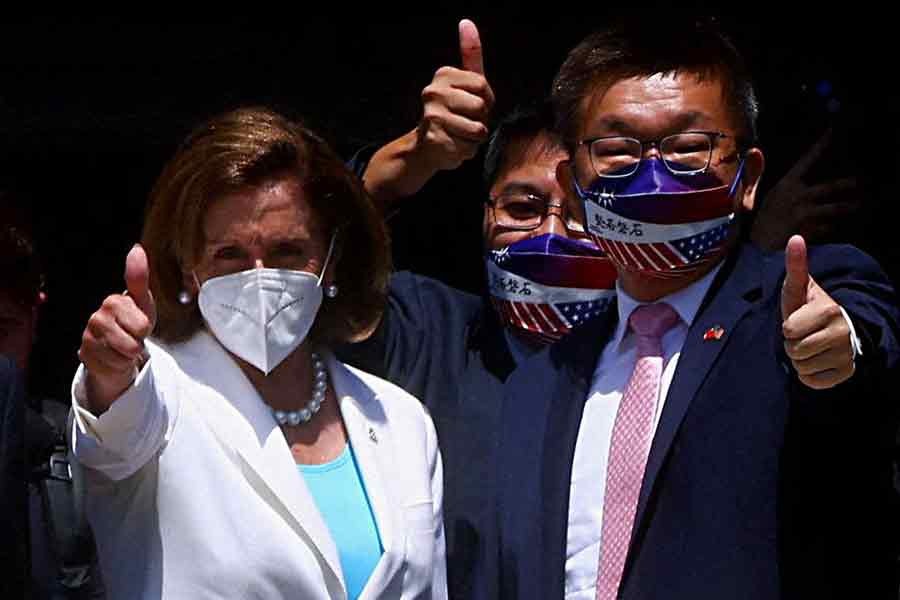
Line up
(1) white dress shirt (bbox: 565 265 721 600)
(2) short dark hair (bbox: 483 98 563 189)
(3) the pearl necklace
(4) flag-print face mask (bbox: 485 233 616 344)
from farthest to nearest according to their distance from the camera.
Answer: (2) short dark hair (bbox: 483 98 563 189) → (4) flag-print face mask (bbox: 485 233 616 344) → (3) the pearl necklace → (1) white dress shirt (bbox: 565 265 721 600)

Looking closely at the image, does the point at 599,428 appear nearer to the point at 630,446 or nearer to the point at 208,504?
the point at 630,446

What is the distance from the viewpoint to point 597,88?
11.3 ft

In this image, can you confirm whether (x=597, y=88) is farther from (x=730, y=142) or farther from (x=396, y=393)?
(x=396, y=393)

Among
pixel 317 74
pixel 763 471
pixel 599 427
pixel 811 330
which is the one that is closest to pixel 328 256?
pixel 599 427

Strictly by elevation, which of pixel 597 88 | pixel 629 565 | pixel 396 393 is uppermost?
pixel 597 88

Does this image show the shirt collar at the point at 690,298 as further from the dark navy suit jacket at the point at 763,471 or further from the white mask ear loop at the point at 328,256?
the white mask ear loop at the point at 328,256

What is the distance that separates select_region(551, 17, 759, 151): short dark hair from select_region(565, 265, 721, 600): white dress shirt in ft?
1.01

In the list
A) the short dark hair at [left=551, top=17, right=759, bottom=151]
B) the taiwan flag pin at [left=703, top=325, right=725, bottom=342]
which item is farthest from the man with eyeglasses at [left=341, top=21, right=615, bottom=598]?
the taiwan flag pin at [left=703, top=325, right=725, bottom=342]

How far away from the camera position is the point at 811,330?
9.22 feet

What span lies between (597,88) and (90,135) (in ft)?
6.69

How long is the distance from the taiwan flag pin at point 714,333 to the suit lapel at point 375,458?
2.11 ft

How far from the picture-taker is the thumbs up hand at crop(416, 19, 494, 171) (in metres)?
3.58

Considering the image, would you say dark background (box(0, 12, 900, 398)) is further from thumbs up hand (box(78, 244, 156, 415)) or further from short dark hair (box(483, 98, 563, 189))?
thumbs up hand (box(78, 244, 156, 415))

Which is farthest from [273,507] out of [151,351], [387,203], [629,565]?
[387,203]
